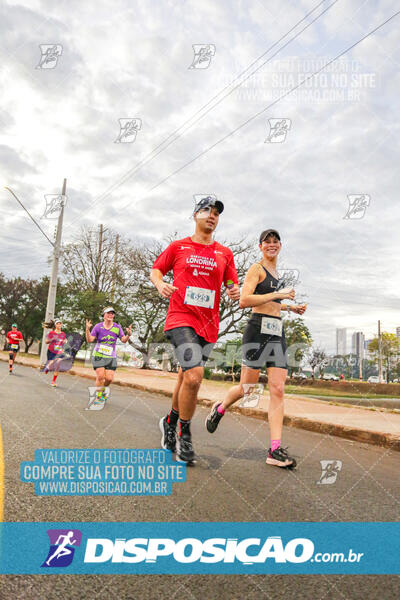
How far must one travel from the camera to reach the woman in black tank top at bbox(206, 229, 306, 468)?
4.38m

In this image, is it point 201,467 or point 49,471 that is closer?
point 49,471

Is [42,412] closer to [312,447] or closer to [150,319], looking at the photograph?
[312,447]

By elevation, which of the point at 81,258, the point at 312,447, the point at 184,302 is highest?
the point at 81,258

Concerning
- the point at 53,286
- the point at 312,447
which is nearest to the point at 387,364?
the point at 53,286

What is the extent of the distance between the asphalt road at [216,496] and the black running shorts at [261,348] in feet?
3.04

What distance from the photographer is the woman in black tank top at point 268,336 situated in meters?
Answer: 4.38

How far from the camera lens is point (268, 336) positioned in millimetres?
4578

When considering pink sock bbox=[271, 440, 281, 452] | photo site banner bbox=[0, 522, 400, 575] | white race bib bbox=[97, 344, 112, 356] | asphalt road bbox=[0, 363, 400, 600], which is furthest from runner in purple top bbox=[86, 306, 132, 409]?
photo site banner bbox=[0, 522, 400, 575]

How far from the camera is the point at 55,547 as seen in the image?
2213 mm

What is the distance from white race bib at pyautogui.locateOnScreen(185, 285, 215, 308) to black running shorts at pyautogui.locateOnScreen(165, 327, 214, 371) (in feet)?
0.79

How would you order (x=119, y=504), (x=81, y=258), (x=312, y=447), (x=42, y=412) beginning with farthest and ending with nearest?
(x=81, y=258) < (x=42, y=412) < (x=312, y=447) < (x=119, y=504)

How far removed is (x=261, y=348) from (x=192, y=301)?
886 millimetres

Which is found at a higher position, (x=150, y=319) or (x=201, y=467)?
(x=150, y=319)

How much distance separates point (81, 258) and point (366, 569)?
135 ft
